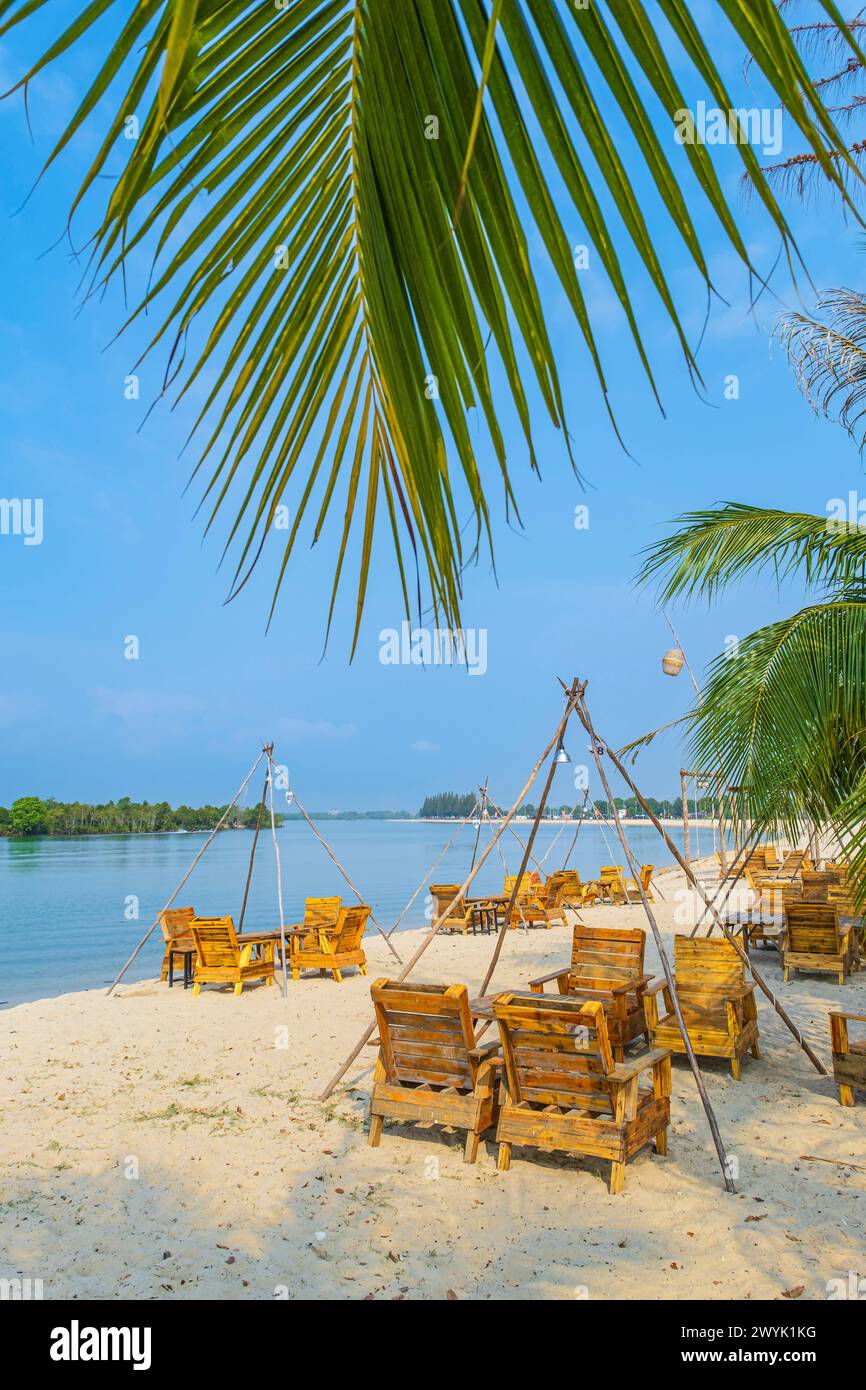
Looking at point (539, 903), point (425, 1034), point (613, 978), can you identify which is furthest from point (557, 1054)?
point (539, 903)

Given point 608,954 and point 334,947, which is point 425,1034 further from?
point 334,947

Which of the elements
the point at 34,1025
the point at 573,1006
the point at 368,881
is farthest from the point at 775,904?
the point at 368,881

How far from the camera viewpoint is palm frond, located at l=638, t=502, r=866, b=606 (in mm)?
5562

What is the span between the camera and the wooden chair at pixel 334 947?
12883mm

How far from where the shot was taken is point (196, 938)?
40.9 feet

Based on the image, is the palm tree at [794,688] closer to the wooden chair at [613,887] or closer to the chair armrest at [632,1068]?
the chair armrest at [632,1068]

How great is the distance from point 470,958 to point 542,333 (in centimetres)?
1495

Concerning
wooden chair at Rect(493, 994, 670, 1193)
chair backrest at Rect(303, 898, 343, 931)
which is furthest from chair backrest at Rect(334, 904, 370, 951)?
wooden chair at Rect(493, 994, 670, 1193)

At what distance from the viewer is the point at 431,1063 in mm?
6426

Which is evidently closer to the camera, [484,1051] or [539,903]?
[484,1051]

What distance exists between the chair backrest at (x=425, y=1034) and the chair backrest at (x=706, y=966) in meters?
2.67

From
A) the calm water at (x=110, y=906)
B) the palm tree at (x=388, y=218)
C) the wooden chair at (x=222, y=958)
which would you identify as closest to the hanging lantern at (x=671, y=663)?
the calm water at (x=110, y=906)

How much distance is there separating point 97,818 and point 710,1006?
459ft

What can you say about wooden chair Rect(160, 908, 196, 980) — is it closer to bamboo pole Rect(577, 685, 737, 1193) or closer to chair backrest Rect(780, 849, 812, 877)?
bamboo pole Rect(577, 685, 737, 1193)
